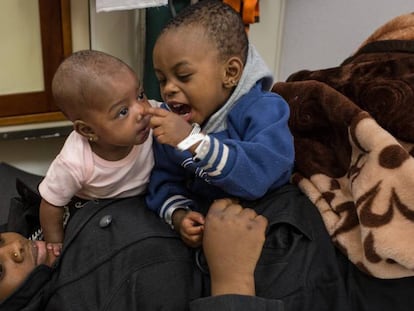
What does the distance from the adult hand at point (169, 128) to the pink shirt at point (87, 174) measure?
0.19m

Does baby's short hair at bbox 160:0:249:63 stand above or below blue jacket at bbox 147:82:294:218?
above

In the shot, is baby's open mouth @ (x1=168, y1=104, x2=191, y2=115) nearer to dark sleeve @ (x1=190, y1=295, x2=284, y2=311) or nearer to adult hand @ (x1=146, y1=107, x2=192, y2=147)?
adult hand @ (x1=146, y1=107, x2=192, y2=147)

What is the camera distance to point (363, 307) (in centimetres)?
89

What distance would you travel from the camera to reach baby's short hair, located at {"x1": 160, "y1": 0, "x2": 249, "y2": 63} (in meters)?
0.96

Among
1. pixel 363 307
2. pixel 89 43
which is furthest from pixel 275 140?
pixel 89 43

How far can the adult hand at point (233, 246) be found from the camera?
823 mm

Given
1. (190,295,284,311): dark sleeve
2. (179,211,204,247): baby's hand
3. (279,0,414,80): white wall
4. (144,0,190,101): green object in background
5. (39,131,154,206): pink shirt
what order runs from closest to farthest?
(190,295,284,311): dark sleeve, (179,211,204,247): baby's hand, (39,131,154,206): pink shirt, (144,0,190,101): green object in background, (279,0,414,80): white wall

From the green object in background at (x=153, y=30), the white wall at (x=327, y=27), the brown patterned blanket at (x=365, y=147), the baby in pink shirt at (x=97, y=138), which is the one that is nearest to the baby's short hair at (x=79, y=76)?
the baby in pink shirt at (x=97, y=138)

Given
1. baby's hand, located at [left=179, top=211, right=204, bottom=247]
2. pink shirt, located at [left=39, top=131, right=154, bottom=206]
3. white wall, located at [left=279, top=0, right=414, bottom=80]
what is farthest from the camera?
white wall, located at [left=279, top=0, right=414, bottom=80]

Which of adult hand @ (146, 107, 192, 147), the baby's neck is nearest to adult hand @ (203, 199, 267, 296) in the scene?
adult hand @ (146, 107, 192, 147)

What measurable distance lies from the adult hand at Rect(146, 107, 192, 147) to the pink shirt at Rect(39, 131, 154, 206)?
0.61 feet

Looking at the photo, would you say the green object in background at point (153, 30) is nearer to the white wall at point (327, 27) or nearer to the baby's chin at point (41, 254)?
the white wall at point (327, 27)

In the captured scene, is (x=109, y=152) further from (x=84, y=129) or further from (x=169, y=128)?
(x=169, y=128)

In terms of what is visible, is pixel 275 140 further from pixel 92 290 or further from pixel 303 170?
pixel 92 290
